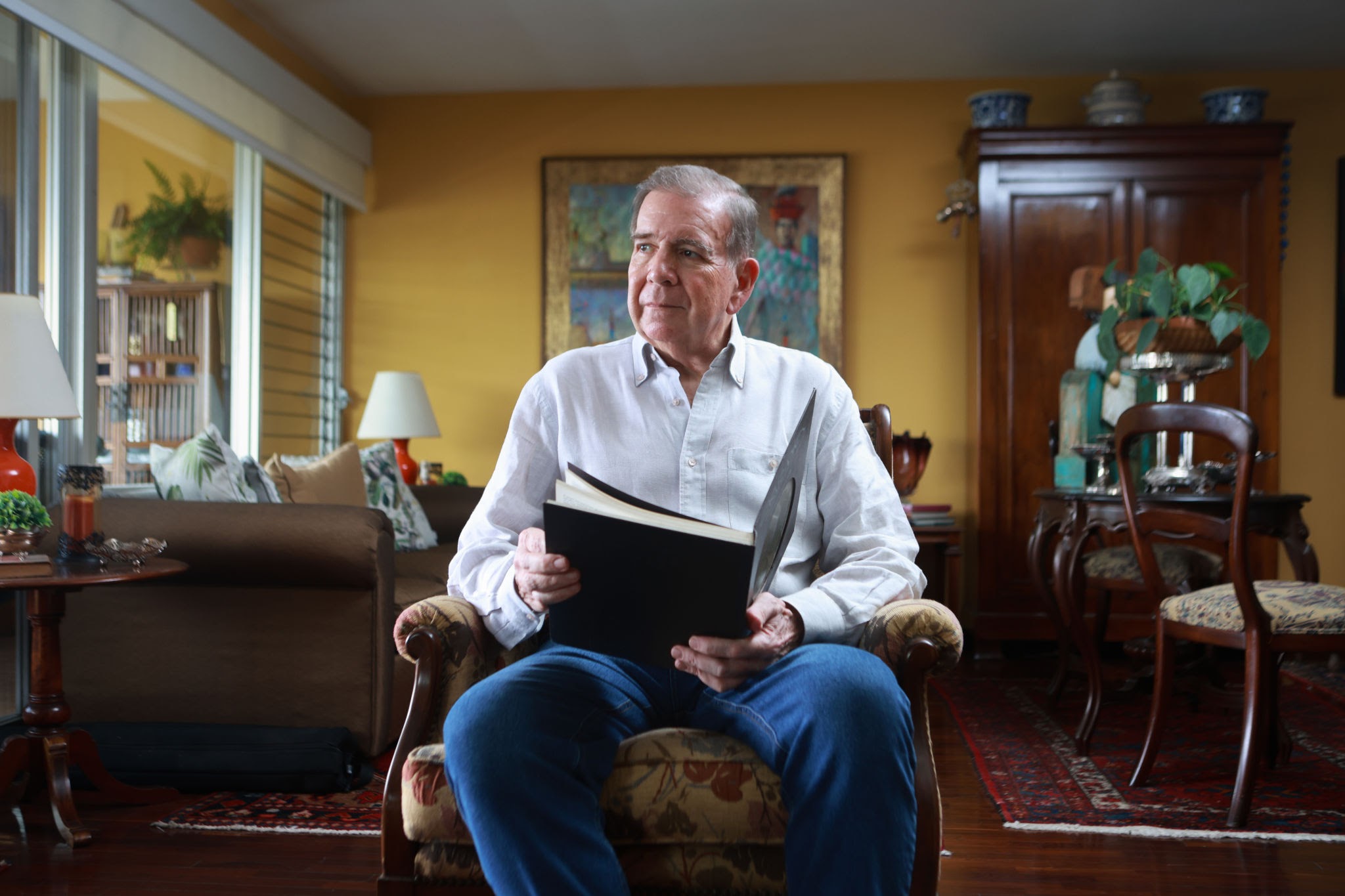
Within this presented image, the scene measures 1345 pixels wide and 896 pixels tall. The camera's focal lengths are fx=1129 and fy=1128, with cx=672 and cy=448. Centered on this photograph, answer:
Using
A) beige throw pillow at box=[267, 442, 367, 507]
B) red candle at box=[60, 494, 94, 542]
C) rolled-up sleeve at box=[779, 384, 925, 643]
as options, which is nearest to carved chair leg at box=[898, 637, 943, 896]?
rolled-up sleeve at box=[779, 384, 925, 643]

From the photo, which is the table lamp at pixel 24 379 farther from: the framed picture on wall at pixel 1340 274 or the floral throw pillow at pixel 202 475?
the framed picture on wall at pixel 1340 274

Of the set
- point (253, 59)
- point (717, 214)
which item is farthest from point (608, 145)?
point (717, 214)

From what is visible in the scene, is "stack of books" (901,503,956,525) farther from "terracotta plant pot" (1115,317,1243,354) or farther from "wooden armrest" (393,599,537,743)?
"wooden armrest" (393,599,537,743)

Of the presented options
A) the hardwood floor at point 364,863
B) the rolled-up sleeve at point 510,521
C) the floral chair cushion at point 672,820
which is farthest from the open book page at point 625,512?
the hardwood floor at point 364,863

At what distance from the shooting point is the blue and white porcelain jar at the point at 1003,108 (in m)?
4.39

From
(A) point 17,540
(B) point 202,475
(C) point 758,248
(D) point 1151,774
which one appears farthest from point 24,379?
(C) point 758,248

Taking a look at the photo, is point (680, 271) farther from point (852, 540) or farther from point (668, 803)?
point (668, 803)

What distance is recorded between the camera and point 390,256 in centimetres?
514

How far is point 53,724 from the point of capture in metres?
2.32

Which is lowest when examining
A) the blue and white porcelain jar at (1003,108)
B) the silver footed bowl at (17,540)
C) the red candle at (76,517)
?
the silver footed bowl at (17,540)

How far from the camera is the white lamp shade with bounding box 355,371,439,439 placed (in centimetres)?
449

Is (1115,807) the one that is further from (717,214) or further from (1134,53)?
(1134,53)

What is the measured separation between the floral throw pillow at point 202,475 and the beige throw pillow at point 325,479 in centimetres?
34

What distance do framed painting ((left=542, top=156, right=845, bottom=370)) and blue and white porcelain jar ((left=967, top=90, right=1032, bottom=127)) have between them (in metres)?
0.68
